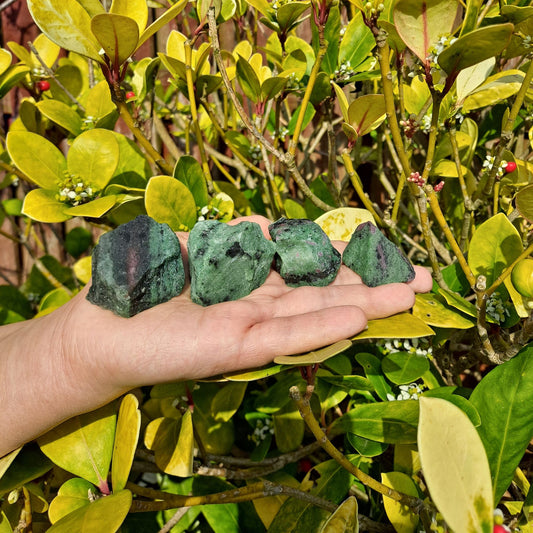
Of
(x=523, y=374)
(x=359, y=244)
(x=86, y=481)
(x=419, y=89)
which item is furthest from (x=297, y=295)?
(x=419, y=89)

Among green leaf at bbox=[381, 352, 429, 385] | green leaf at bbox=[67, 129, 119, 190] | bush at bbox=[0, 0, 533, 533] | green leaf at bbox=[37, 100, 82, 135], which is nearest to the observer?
bush at bbox=[0, 0, 533, 533]

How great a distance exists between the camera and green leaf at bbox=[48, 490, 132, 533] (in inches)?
26.1

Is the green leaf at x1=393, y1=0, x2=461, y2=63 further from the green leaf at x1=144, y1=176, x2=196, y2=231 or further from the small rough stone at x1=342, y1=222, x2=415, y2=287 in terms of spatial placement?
the green leaf at x1=144, y1=176, x2=196, y2=231

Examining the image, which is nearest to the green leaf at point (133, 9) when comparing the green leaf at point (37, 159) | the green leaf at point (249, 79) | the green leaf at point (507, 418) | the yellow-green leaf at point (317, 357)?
the green leaf at point (249, 79)

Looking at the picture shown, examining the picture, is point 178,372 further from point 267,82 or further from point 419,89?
point 419,89

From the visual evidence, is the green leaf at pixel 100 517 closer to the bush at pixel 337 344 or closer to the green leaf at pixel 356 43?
the bush at pixel 337 344

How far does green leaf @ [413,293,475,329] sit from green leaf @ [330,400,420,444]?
0.14 m

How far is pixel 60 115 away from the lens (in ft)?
3.83

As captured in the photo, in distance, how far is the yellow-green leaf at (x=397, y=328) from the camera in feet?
2.46

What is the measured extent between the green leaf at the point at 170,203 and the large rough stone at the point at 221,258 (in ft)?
0.29

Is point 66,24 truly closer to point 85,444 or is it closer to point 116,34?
point 116,34

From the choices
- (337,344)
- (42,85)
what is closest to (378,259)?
(337,344)

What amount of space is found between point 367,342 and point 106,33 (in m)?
0.86

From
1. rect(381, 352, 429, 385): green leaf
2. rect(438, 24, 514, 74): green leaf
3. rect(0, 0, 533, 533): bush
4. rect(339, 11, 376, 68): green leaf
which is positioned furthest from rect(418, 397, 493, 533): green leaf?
rect(339, 11, 376, 68): green leaf
